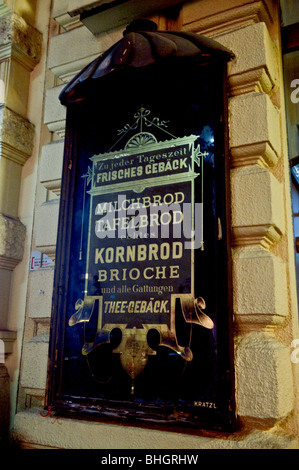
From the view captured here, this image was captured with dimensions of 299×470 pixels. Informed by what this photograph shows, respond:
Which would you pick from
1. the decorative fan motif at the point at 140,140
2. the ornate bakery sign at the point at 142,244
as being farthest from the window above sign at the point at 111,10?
the decorative fan motif at the point at 140,140

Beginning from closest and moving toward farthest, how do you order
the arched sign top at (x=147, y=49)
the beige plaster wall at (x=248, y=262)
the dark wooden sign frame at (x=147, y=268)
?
the beige plaster wall at (x=248, y=262) → the dark wooden sign frame at (x=147, y=268) → the arched sign top at (x=147, y=49)

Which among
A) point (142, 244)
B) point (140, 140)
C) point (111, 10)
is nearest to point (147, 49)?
point (140, 140)

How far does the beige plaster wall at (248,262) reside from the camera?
199 cm

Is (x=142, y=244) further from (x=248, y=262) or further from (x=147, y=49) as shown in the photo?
(x=147, y=49)

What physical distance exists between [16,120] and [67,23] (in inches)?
34.9

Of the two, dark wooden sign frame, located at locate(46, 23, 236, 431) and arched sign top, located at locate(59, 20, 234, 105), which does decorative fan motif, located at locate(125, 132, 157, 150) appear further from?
arched sign top, located at locate(59, 20, 234, 105)

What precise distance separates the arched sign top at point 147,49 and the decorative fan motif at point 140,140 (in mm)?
403

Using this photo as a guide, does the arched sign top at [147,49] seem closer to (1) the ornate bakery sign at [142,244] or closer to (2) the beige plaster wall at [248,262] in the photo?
(2) the beige plaster wall at [248,262]

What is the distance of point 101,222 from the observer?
2533 millimetres

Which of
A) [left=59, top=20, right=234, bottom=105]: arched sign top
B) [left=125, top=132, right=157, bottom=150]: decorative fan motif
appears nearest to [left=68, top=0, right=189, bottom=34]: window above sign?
[left=59, top=20, right=234, bottom=105]: arched sign top

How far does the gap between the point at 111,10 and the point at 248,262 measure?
2031 millimetres
